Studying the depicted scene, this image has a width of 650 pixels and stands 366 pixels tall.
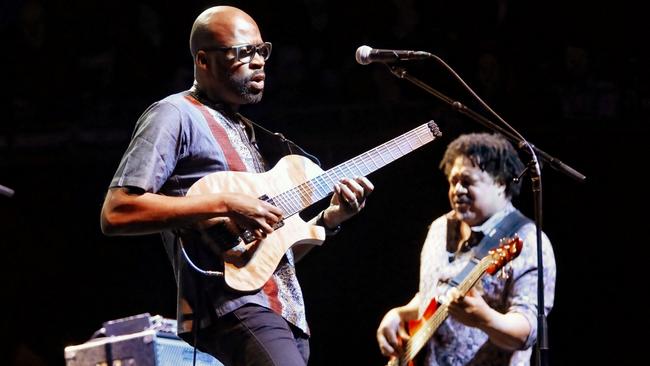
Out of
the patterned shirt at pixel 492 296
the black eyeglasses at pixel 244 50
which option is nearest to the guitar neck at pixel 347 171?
the black eyeglasses at pixel 244 50

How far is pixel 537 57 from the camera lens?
253 inches

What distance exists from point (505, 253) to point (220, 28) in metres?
1.82

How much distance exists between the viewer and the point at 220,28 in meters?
3.57

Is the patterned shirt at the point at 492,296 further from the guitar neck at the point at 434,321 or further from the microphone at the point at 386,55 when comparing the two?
the microphone at the point at 386,55

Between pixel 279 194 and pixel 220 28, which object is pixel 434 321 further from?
pixel 220 28

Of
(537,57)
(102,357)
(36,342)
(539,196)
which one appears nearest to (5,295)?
(36,342)

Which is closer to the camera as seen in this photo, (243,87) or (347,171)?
(243,87)

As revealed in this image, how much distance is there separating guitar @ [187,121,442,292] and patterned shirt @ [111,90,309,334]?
52 mm

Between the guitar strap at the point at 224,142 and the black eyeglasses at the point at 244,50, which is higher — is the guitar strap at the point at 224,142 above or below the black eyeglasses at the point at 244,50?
below

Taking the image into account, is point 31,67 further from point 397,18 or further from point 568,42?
point 568,42

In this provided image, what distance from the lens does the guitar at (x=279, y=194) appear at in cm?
324

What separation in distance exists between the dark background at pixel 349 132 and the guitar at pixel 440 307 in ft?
4.72

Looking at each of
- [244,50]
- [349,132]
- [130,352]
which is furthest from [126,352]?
[349,132]

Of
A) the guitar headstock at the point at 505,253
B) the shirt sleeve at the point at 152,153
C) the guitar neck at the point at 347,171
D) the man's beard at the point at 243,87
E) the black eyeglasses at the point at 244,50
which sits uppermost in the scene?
the black eyeglasses at the point at 244,50
